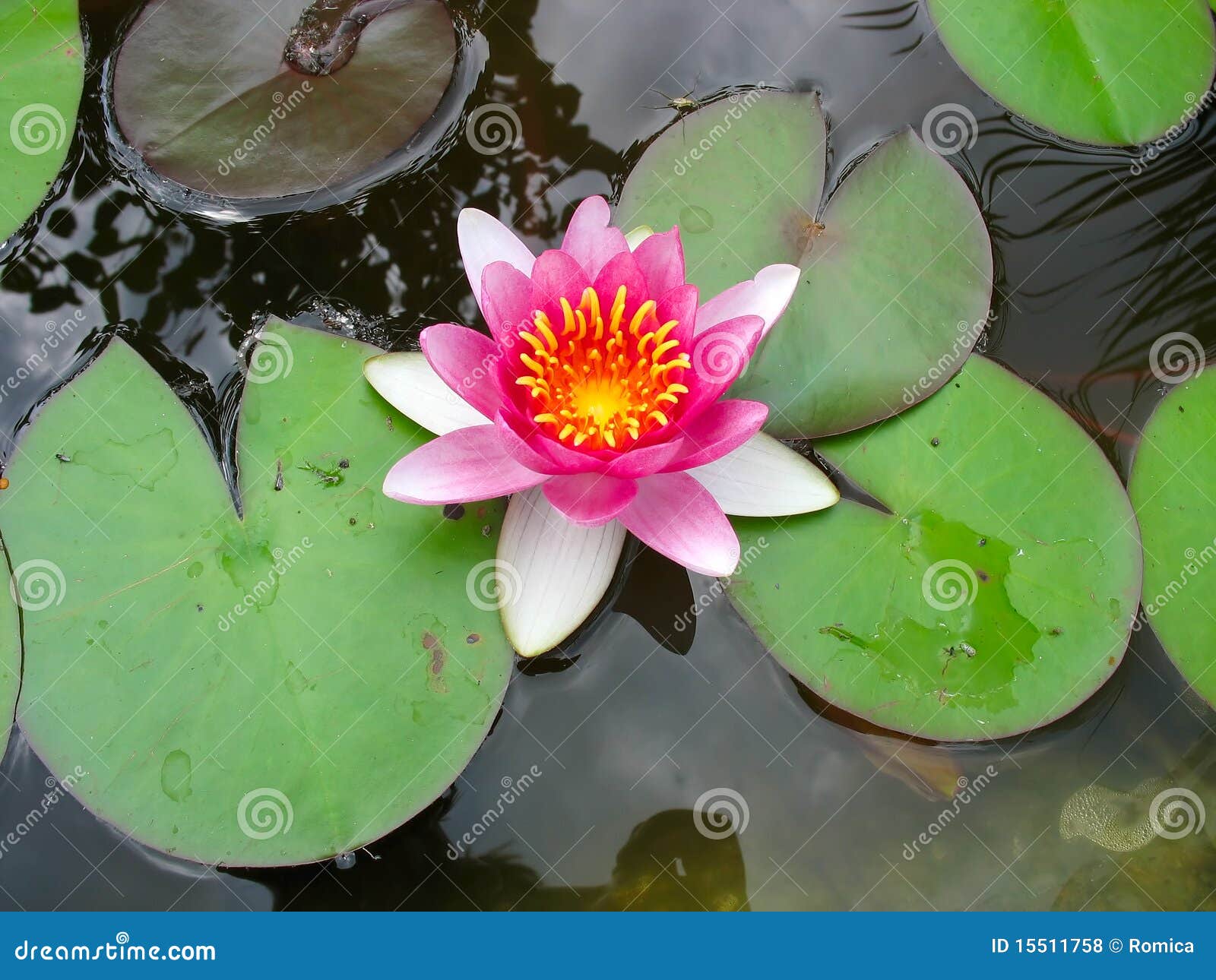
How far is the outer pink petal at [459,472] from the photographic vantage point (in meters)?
2.36

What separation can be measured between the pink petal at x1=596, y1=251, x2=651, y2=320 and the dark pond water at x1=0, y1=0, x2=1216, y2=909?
1.02m

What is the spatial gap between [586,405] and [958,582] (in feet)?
4.64

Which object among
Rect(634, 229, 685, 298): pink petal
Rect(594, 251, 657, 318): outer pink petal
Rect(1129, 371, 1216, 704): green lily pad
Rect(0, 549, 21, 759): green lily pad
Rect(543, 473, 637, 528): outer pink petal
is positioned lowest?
Rect(0, 549, 21, 759): green lily pad

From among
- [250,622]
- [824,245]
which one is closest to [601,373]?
[824,245]

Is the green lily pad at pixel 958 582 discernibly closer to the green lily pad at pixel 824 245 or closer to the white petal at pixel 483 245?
the green lily pad at pixel 824 245

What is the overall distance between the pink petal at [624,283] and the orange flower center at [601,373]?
0.03 meters

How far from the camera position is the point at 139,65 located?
3.04 m

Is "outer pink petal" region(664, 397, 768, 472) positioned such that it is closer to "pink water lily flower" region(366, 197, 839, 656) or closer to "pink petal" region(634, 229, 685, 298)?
"pink water lily flower" region(366, 197, 839, 656)

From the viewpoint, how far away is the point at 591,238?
2443 mm

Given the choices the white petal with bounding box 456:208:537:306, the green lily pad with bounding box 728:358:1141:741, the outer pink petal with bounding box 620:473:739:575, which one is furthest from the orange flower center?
the green lily pad with bounding box 728:358:1141:741

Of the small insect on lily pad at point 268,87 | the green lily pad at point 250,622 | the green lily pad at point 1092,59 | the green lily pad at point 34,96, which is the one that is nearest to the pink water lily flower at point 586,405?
the green lily pad at point 250,622

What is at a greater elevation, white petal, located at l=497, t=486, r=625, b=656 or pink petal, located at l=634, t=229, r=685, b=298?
pink petal, located at l=634, t=229, r=685, b=298

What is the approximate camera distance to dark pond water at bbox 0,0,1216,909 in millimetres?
2889

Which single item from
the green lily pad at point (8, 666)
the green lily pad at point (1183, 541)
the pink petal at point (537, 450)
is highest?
the green lily pad at point (1183, 541)
